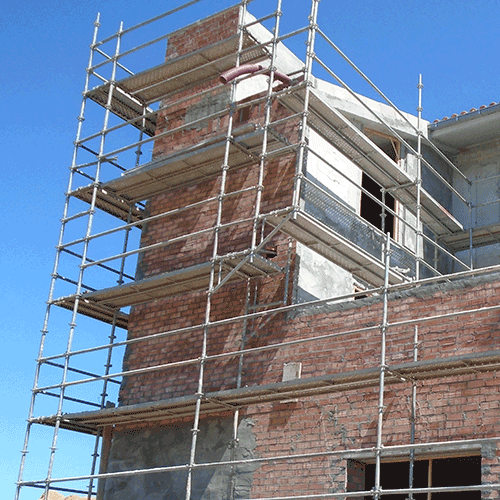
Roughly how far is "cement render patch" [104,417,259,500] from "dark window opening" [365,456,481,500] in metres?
1.66

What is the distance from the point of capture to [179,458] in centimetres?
1191

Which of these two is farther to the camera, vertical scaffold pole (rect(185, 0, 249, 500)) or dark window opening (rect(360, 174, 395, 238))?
dark window opening (rect(360, 174, 395, 238))

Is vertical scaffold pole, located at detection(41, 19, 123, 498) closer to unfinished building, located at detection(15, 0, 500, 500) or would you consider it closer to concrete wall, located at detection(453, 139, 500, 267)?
unfinished building, located at detection(15, 0, 500, 500)

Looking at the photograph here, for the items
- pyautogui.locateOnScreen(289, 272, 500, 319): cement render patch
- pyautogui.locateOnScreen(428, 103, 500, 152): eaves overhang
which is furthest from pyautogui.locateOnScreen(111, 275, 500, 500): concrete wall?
pyautogui.locateOnScreen(428, 103, 500, 152): eaves overhang

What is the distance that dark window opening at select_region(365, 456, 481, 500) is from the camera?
9961 mm

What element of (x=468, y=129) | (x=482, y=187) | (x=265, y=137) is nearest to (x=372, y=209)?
(x=482, y=187)

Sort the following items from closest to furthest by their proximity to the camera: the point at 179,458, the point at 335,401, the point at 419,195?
the point at 335,401 < the point at 179,458 < the point at 419,195

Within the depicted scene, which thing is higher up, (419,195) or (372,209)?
(372,209)

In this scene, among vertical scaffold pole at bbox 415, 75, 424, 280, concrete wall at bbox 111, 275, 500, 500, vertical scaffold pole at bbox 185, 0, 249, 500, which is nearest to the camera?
concrete wall at bbox 111, 275, 500, 500

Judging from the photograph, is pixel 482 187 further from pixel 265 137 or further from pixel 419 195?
pixel 265 137

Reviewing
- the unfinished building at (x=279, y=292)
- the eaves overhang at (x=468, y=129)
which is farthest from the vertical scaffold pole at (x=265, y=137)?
the eaves overhang at (x=468, y=129)

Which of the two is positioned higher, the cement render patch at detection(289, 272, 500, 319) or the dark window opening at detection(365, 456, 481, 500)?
the cement render patch at detection(289, 272, 500, 319)

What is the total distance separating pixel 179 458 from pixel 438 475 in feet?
11.8

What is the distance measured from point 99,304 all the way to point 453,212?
6790 mm
